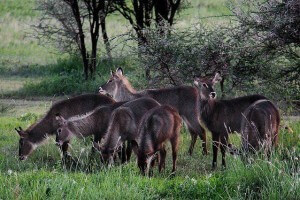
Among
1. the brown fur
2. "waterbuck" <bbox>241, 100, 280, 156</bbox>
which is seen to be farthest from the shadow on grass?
"waterbuck" <bbox>241, 100, 280, 156</bbox>

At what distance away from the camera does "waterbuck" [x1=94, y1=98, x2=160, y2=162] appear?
10.2 m

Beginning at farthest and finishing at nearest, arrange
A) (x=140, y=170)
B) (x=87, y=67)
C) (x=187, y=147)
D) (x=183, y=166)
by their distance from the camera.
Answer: (x=87, y=67), (x=187, y=147), (x=183, y=166), (x=140, y=170)

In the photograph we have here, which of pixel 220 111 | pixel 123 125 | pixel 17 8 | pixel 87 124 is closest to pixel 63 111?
pixel 87 124

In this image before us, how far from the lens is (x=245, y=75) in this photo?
1435 centimetres

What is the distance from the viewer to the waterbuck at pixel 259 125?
390 inches

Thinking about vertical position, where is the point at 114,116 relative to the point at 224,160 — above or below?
above

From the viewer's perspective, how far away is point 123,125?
10.7 m

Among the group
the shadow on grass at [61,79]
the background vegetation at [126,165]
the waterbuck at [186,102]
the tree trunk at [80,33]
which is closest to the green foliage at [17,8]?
the shadow on grass at [61,79]

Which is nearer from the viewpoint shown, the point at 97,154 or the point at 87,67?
the point at 97,154

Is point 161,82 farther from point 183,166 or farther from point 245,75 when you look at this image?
point 183,166

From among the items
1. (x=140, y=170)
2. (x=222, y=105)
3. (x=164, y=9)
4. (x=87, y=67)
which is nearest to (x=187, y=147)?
(x=222, y=105)

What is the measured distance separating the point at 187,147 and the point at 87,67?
975 cm

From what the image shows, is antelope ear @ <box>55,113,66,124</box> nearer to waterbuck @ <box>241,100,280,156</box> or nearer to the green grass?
the green grass

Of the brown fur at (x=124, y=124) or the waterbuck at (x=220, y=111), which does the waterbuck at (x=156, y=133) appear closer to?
the brown fur at (x=124, y=124)
